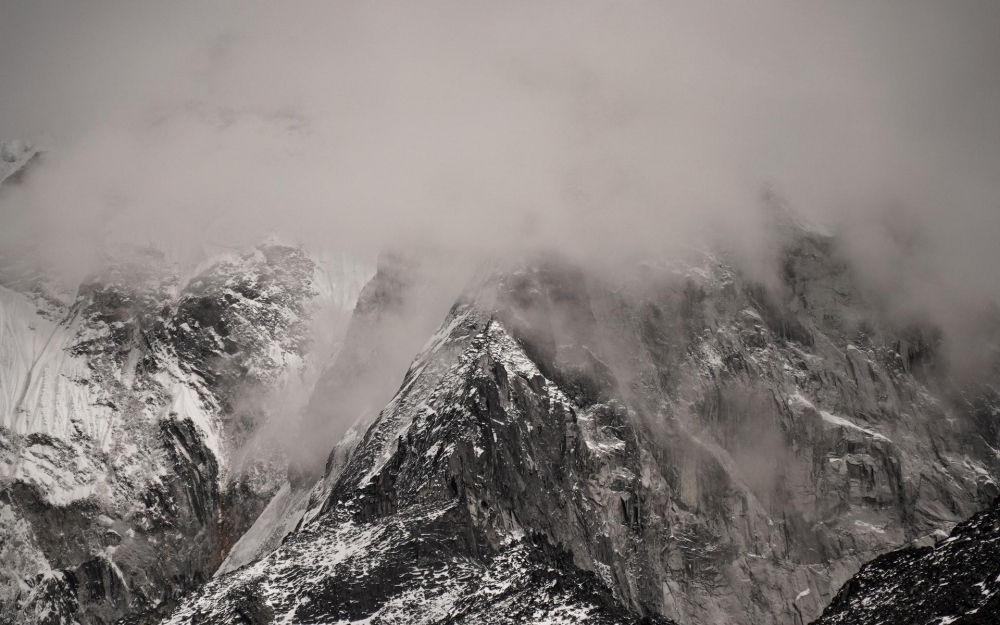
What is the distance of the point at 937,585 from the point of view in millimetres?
120188

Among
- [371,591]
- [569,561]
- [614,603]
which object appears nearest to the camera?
[371,591]

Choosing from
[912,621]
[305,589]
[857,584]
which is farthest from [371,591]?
[912,621]

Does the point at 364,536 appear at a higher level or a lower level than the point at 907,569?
higher

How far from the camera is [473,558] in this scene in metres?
184

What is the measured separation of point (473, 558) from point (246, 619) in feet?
101

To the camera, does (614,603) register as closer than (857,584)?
No

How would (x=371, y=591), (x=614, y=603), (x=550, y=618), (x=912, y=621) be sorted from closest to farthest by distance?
(x=912, y=621) → (x=550, y=618) → (x=371, y=591) → (x=614, y=603)

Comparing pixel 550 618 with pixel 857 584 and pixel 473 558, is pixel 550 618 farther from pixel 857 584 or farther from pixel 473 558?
pixel 857 584

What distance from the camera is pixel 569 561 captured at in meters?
197

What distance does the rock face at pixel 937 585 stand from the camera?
114562mm

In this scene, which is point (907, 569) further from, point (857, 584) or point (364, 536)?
point (364, 536)

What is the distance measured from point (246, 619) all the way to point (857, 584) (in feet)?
239

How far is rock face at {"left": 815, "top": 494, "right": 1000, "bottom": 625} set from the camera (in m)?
115

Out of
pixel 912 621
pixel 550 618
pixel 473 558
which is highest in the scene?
pixel 473 558
